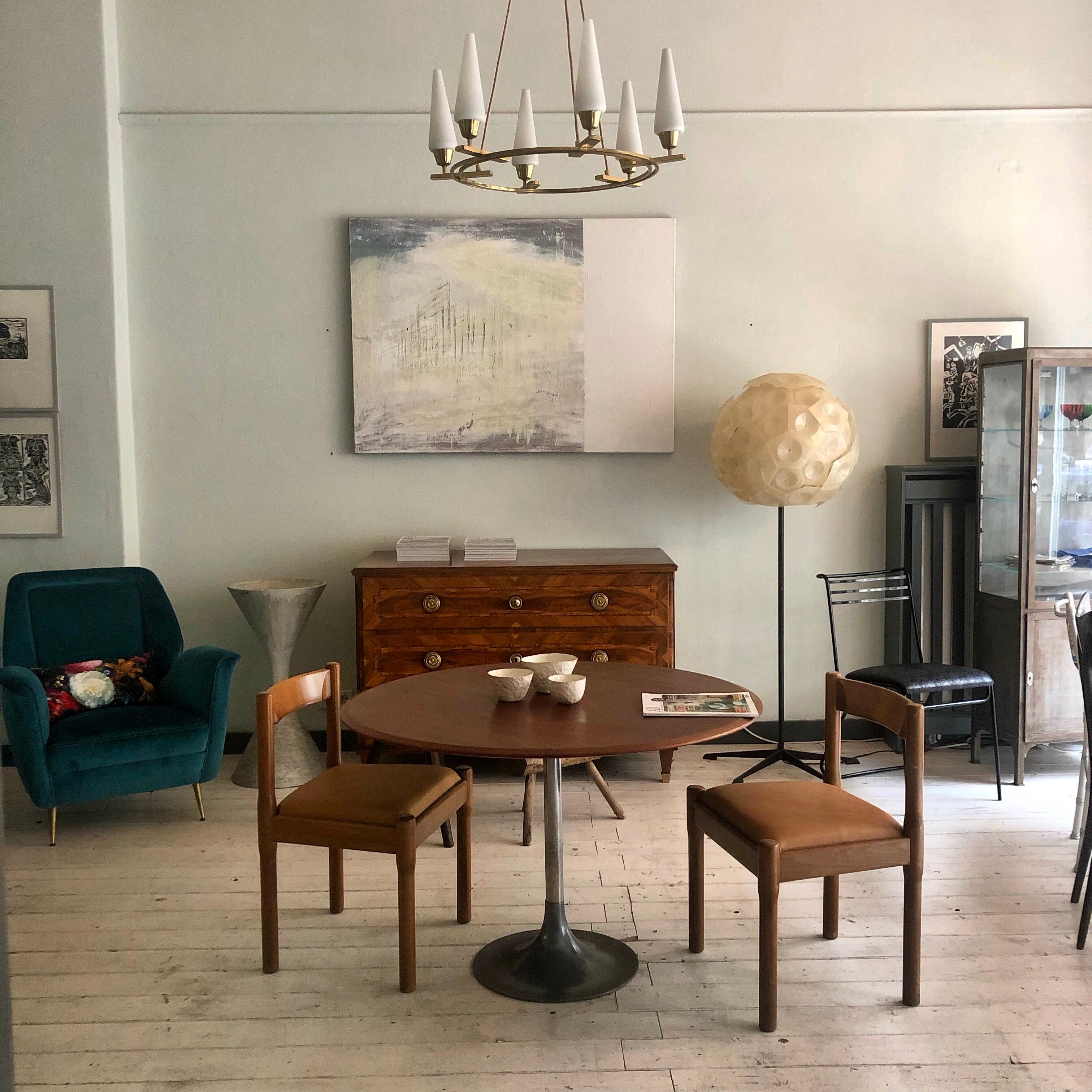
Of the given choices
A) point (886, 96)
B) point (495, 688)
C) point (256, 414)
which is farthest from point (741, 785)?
point (886, 96)

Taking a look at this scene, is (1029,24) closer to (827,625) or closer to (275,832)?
(827,625)

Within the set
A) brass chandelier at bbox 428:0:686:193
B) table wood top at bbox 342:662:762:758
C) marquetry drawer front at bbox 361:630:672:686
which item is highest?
brass chandelier at bbox 428:0:686:193

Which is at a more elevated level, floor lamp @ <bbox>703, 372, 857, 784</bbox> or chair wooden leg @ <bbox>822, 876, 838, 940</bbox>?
floor lamp @ <bbox>703, 372, 857, 784</bbox>

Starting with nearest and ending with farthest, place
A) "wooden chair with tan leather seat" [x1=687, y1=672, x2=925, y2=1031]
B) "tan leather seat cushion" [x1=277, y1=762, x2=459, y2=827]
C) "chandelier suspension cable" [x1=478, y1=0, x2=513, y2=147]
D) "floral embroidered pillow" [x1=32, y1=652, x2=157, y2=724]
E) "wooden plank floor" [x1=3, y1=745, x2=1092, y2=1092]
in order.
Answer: "wooden plank floor" [x1=3, y1=745, x2=1092, y2=1092], "wooden chair with tan leather seat" [x1=687, y1=672, x2=925, y2=1031], "tan leather seat cushion" [x1=277, y1=762, x2=459, y2=827], "floral embroidered pillow" [x1=32, y1=652, x2=157, y2=724], "chandelier suspension cable" [x1=478, y1=0, x2=513, y2=147]

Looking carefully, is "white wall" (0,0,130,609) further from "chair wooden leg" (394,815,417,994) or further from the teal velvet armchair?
"chair wooden leg" (394,815,417,994)

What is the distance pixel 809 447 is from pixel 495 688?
1901mm

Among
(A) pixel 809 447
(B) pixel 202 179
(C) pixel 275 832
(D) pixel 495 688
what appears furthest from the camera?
(B) pixel 202 179

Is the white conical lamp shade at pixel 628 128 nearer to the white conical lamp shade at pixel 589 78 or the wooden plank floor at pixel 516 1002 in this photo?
the white conical lamp shade at pixel 589 78

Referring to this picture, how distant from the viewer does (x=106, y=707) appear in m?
4.39

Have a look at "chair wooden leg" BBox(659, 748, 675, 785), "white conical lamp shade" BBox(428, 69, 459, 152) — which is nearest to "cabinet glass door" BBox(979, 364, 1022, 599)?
"chair wooden leg" BBox(659, 748, 675, 785)

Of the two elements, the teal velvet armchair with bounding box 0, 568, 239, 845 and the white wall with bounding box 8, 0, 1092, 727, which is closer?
the teal velvet armchair with bounding box 0, 568, 239, 845

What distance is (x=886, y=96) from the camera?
5051 mm

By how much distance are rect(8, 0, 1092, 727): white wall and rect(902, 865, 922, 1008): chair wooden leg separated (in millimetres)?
2499

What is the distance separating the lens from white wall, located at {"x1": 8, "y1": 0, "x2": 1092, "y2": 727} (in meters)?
4.98
